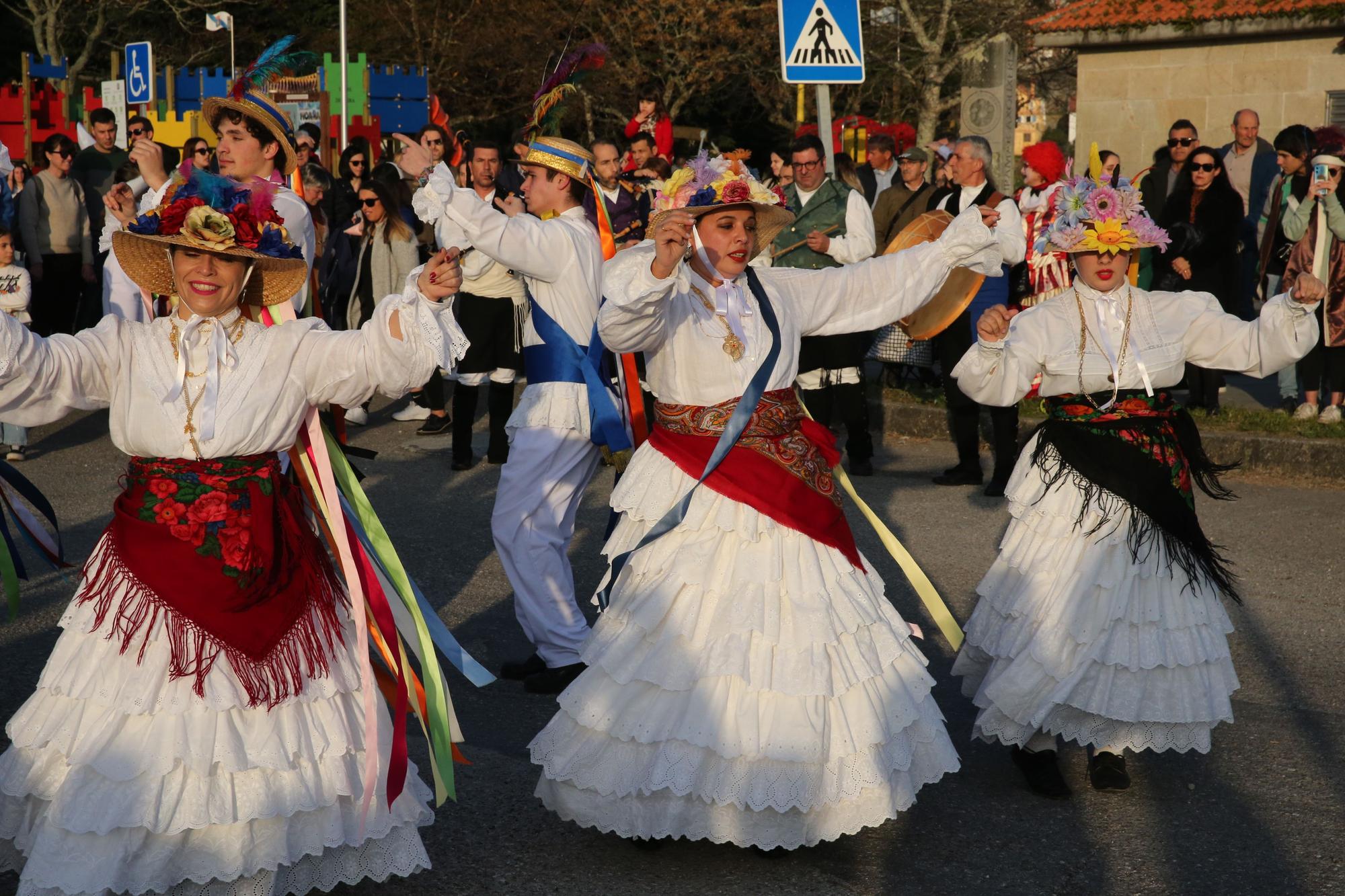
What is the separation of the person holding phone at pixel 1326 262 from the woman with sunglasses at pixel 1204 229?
2.28ft

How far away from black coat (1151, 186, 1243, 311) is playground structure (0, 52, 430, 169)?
11778 millimetres

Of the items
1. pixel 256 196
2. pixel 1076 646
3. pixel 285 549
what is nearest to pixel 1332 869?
pixel 1076 646

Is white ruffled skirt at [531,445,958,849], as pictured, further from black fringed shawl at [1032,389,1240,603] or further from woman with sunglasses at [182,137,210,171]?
woman with sunglasses at [182,137,210,171]

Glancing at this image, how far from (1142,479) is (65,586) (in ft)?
16.1

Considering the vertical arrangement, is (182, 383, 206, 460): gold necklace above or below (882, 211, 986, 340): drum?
below

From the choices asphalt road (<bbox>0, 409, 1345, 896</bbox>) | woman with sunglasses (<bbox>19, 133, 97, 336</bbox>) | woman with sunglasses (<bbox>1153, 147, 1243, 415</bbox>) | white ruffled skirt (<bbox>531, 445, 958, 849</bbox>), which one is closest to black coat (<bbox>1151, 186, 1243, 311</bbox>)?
woman with sunglasses (<bbox>1153, 147, 1243, 415</bbox>)

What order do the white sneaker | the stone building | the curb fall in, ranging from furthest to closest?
the stone building < the white sneaker < the curb

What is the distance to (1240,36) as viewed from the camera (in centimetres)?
1888

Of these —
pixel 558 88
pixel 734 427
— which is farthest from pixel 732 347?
pixel 558 88

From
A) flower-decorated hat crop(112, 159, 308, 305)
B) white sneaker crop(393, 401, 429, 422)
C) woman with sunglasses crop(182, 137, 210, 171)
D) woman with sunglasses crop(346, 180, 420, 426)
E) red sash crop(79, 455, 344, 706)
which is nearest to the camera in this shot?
red sash crop(79, 455, 344, 706)

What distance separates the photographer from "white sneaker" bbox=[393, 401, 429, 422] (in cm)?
1177

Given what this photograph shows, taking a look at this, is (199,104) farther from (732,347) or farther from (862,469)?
(732,347)

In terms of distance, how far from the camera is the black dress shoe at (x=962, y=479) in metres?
9.55

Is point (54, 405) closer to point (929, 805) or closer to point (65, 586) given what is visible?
point (929, 805)
